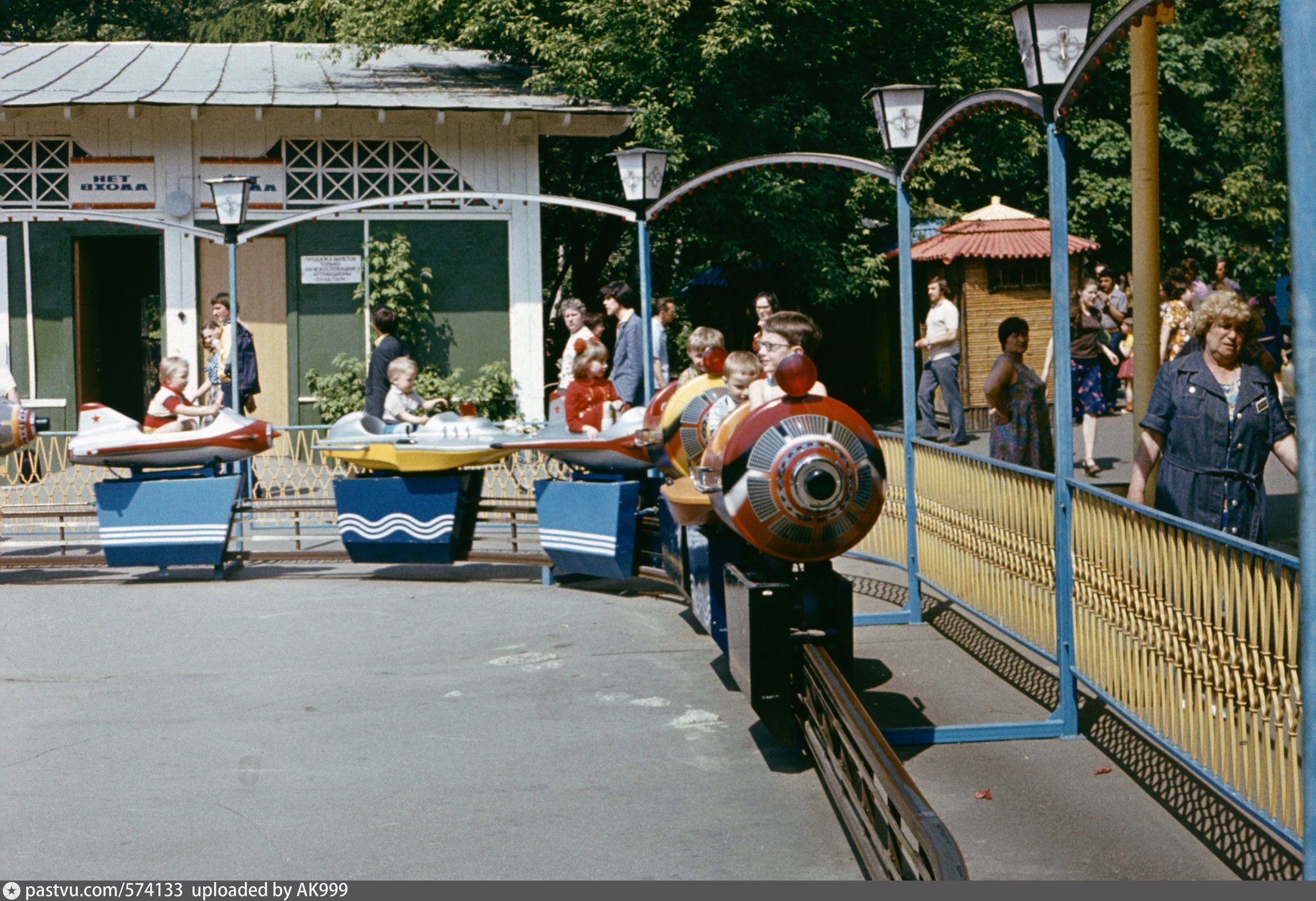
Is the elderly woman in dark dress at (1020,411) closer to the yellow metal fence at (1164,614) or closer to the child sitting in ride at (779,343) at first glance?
the yellow metal fence at (1164,614)

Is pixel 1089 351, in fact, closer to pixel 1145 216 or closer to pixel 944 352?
pixel 944 352

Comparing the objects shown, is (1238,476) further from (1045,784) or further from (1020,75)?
(1020,75)

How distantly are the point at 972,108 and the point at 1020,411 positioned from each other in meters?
2.17

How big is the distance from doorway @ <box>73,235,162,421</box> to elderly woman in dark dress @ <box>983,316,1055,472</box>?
1209 centimetres

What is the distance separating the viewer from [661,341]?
1265cm

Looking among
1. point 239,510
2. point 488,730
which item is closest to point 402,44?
point 239,510

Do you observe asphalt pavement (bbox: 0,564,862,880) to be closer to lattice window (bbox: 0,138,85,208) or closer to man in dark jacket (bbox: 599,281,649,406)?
man in dark jacket (bbox: 599,281,649,406)

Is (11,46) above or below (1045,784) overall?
above

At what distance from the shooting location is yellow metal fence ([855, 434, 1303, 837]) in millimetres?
4422

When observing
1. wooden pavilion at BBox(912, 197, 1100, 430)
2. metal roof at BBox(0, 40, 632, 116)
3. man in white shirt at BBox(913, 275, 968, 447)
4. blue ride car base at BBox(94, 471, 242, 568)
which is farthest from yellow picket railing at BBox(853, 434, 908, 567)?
wooden pavilion at BBox(912, 197, 1100, 430)

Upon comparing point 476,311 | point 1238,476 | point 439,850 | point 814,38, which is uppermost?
point 814,38

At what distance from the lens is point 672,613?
30.5ft

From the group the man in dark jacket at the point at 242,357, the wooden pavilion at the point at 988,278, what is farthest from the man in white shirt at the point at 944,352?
Result: the man in dark jacket at the point at 242,357

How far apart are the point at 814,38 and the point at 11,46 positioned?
11215mm
